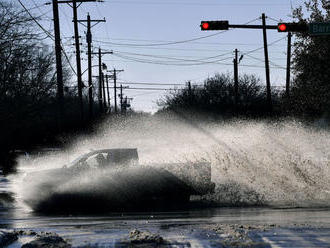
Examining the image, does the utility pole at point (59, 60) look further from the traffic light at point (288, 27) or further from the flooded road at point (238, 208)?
the traffic light at point (288, 27)

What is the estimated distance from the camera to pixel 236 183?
61.3 feet

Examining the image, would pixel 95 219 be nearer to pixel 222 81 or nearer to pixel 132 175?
pixel 132 175

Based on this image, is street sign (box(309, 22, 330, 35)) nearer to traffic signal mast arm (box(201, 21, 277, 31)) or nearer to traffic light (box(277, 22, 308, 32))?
traffic light (box(277, 22, 308, 32))

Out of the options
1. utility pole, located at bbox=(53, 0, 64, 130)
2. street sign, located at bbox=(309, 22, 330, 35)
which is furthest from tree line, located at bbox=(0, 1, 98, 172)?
street sign, located at bbox=(309, 22, 330, 35)

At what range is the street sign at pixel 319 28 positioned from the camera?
767 inches

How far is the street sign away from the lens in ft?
63.9

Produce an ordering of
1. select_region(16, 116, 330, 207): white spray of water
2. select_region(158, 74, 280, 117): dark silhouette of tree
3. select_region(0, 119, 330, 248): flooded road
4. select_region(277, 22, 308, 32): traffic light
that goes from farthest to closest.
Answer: select_region(158, 74, 280, 117): dark silhouette of tree → select_region(277, 22, 308, 32): traffic light → select_region(16, 116, 330, 207): white spray of water → select_region(0, 119, 330, 248): flooded road

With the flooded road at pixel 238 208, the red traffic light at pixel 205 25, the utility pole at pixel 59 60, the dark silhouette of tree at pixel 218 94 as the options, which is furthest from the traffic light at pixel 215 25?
the dark silhouette of tree at pixel 218 94

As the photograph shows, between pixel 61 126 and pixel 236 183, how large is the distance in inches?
524

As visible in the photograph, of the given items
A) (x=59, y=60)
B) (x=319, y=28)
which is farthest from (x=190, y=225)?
(x=59, y=60)

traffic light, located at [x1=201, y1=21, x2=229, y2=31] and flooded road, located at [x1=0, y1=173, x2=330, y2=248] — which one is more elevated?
traffic light, located at [x1=201, y1=21, x2=229, y2=31]

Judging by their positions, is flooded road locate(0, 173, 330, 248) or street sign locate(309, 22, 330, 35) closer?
flooded road locate(0, 173, 330, 248)

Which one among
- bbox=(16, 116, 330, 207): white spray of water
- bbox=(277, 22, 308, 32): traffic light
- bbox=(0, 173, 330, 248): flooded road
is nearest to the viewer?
bbox=(0, 173, 330, 248): flooded road

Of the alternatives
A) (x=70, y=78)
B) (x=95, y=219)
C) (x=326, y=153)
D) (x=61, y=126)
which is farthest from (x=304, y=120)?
(x=70, y=78)
